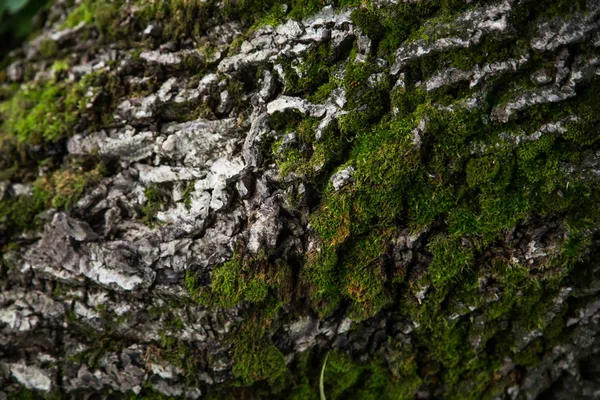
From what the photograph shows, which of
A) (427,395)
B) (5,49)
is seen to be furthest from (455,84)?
(5,49)

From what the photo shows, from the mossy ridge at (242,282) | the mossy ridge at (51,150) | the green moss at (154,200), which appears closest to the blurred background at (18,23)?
the mossy ridge at (51,150)

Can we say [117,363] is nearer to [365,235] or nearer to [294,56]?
[365,235]

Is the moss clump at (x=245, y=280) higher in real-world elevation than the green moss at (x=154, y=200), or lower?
lower

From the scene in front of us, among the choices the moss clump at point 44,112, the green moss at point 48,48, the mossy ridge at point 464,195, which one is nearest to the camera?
the mossy ridge at point 464,195

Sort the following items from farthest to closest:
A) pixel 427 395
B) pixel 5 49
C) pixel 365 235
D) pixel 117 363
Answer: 1. pixel 5 49
2. pixel 427 395
3. pixel 117 363
4. pixel 365 235

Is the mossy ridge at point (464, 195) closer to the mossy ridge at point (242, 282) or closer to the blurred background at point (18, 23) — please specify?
the mossy ridge at point (242, 282)

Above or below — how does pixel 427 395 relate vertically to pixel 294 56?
below

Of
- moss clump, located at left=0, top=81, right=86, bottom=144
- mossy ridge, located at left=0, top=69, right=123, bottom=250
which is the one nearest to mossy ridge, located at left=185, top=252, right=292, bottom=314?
mossy ridge, located at left=0, top=69, right=123, bottom=250

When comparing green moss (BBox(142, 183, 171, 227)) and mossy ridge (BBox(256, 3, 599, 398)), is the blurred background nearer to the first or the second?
green moss (BBox(142, 183, 171, 227))
